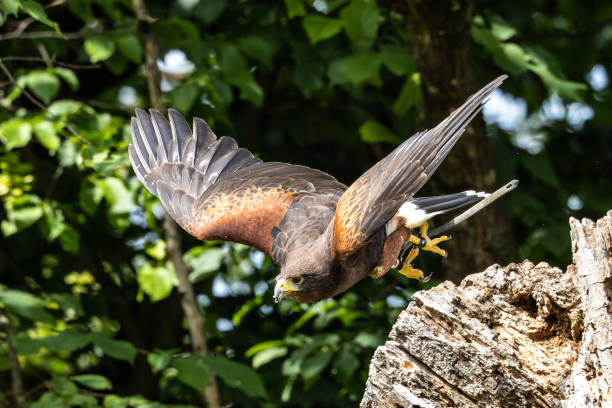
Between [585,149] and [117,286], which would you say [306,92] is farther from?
[585,149]

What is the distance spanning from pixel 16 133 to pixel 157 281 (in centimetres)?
130

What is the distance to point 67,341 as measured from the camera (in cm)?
508

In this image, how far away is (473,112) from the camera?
4117mm

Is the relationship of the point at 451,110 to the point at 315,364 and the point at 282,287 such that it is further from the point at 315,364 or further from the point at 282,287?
the point at 282,287

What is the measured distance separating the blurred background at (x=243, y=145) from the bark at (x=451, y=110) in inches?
0.5

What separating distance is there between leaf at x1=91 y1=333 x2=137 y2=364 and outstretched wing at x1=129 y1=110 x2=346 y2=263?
779 mm

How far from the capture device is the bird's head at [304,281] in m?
4.31

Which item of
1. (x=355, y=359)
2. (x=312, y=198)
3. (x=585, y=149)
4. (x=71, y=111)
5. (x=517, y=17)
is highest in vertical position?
(x=517, y=17)

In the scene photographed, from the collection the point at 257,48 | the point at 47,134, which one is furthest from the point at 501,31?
the point at 47,134

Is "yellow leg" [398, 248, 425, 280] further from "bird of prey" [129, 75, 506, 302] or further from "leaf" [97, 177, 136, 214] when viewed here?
"leaf" [97, 177, 136, 214]

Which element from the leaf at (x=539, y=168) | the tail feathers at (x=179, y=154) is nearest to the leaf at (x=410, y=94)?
the leaf at (x=539, y=168)

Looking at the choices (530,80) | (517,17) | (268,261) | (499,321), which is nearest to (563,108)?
(530,80)

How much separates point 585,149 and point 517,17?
1366mm

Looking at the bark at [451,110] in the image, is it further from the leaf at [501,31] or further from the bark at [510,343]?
the bark at [510,343]
